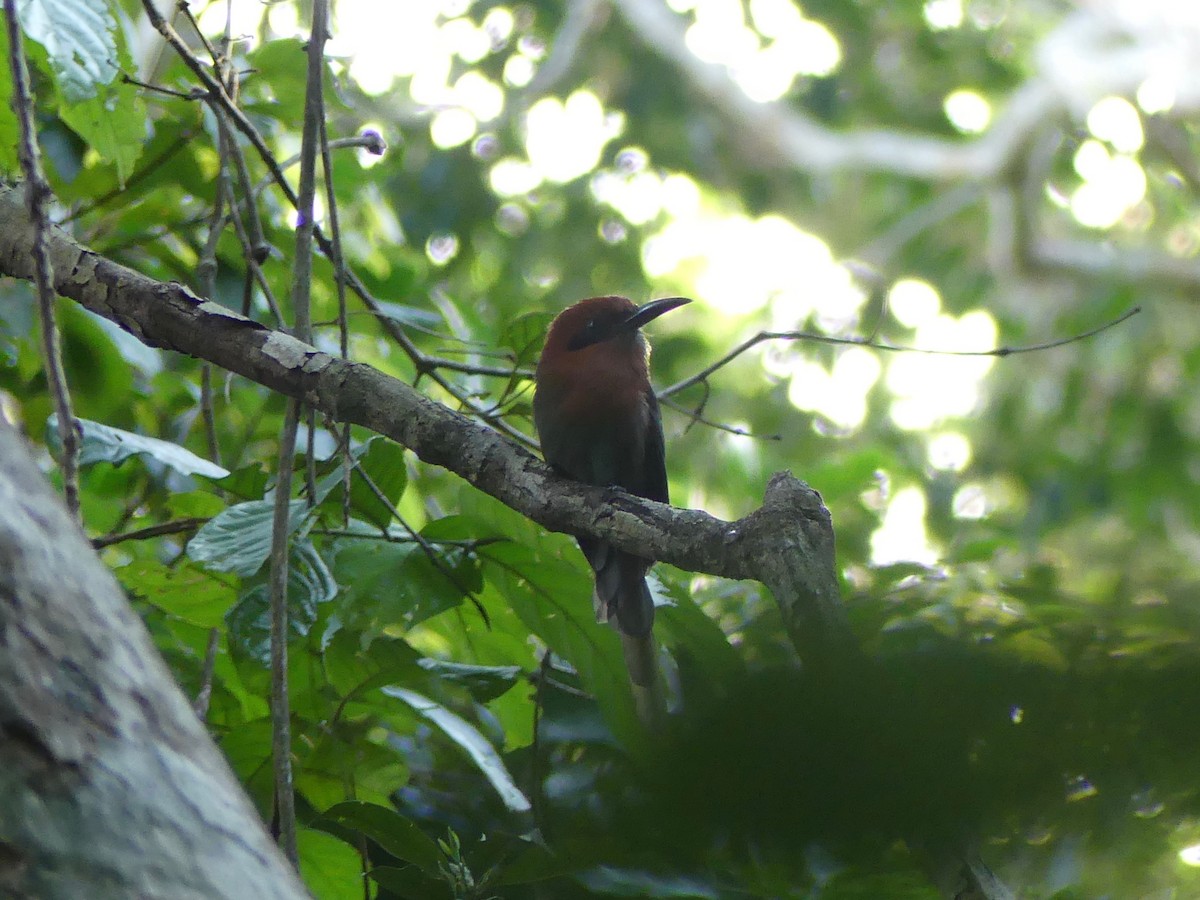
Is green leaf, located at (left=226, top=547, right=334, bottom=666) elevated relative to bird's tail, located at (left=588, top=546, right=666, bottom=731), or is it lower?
lower

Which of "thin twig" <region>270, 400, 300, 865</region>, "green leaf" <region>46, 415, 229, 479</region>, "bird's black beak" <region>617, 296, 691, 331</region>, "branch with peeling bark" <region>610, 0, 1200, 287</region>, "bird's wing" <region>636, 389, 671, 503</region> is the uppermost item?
"branch with peeling bark" <region>610, 0, 1200, 287</region>

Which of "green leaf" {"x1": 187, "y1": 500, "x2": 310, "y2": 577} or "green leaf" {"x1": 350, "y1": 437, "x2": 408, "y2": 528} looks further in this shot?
"green leaf" {"x1": 350, "y1": 437, "x2": 408, "y2": 528}

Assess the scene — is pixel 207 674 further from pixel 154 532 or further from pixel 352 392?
pixel 352 392

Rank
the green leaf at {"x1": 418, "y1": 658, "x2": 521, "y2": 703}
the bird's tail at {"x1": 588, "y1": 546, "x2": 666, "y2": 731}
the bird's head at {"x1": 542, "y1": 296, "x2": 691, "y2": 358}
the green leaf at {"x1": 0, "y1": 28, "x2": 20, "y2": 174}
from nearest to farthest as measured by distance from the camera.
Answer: the green leaf at {"x1": 418, "y1": 658, "x2": 521, "y2": 703} → the green leaf at {"x1": 0, "y1": 28, "x2": 20, "y2": 174} → the bird's tail at {"x1": 588, "y1": 546, "x2": 666, "y2": 731} → the bird's head at {"x1": 542, "y1": 296, "x2": 691, "y2": 358}

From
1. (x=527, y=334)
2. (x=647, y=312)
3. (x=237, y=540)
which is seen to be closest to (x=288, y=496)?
(x=237, y=540)

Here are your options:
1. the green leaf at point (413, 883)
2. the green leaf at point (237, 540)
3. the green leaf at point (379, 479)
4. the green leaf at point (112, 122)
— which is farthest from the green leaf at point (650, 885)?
the green leaf at point (112, 122)

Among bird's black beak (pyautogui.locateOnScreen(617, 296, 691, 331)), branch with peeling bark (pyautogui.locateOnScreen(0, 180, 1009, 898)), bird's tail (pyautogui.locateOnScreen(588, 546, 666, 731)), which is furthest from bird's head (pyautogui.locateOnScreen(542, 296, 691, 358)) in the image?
branch with peeling bark (pyautogui.locateOnScreen(0, 180, 1009, 898))

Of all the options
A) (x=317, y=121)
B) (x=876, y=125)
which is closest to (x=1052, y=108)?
(x=876, y=125)

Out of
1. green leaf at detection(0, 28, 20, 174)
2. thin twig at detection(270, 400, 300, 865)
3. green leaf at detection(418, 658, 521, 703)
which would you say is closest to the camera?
thin twig at detection(270, 400, 300, 865)

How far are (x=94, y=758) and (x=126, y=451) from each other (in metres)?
1.40

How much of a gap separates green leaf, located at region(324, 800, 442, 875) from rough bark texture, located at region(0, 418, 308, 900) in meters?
0.84

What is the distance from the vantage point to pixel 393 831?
184 centimetres

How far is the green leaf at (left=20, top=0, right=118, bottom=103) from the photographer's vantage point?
6.55 feet

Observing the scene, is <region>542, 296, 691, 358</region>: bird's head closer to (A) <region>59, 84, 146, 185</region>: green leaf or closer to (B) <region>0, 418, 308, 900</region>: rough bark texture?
(A) <region>59, 84, 146, 185</region>: green leaf
